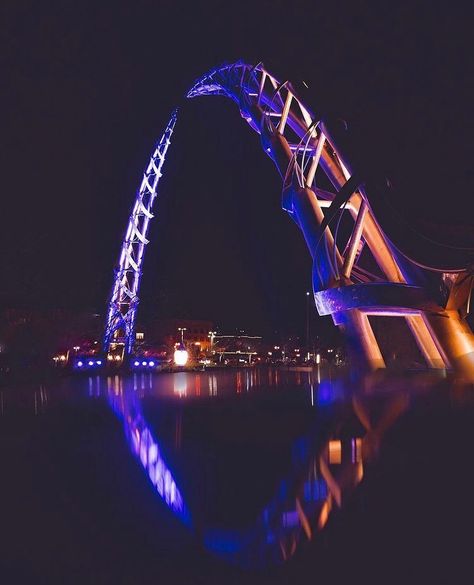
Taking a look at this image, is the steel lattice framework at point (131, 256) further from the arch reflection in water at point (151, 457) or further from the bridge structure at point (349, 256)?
the arch reflection in water at point (151, 457)

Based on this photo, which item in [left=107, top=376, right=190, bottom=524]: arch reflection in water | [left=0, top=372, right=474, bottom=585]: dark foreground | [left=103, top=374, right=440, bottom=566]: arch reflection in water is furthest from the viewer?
[left=107, top=376, right=190, bottom=524]: arch reflection in water

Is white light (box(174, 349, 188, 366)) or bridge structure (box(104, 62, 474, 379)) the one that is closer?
bridge structure (box(104, 62, 474, 379))

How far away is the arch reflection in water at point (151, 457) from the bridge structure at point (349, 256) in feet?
40.2

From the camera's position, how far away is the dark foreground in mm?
4375

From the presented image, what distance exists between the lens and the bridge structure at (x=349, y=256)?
76.8ft

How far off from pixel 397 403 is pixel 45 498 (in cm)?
948

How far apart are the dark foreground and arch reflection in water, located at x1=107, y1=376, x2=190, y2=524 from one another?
10 centimetres

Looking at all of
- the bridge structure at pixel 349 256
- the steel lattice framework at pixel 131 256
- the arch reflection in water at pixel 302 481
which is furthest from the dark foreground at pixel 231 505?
the steel lattice framework at pixel 131 256

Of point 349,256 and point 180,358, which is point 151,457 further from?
point 180,358

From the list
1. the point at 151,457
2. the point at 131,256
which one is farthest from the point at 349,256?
the point at 131,256

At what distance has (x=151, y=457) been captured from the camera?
26.9 ft

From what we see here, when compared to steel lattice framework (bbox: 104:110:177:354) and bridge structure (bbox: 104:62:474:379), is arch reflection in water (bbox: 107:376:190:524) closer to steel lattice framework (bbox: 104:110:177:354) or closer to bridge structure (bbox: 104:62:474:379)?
bridge structure (bbox: 104:62:474:379)

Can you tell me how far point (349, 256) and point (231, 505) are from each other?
20.0 meters

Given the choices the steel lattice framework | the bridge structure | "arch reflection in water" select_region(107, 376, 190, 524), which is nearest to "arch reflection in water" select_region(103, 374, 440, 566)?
"arch reflection in water" select_region(107, 376, 190, 524)
